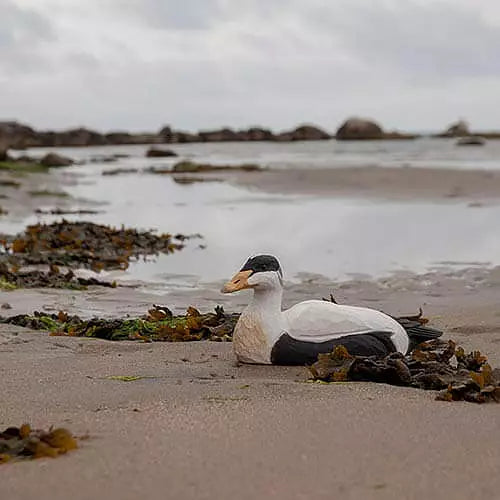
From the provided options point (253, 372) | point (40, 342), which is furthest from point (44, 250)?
point (253, 372)

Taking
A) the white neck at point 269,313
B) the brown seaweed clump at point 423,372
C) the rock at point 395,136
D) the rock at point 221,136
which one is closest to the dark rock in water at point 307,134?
the rock at point 221,136

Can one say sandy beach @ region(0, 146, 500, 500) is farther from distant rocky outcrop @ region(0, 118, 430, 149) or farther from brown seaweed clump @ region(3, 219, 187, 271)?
distant rocky outcrop @ region(0, 118, 430, 149)

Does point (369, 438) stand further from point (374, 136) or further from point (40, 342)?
point (374, 136)

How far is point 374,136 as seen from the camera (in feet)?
272

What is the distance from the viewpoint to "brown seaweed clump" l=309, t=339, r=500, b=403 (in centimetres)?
415

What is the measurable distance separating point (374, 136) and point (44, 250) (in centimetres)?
7366

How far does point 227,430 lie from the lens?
358 cm

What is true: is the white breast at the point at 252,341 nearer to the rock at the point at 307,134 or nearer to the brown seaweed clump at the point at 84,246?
the brown seaweed clump at the point at 84,246

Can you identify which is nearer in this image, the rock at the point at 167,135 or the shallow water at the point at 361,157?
the shallow water at the point at 361,157

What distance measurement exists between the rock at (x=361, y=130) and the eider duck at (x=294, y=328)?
260 ft

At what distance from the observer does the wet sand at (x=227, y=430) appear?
304 centimetres

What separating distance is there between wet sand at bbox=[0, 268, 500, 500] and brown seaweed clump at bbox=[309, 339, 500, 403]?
0.33 feet

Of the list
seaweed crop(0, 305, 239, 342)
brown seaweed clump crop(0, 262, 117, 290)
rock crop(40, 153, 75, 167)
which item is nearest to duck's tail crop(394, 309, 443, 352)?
seaweed crop(0, 305, 239, 342)

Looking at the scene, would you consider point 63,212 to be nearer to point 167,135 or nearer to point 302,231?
point 302,231
